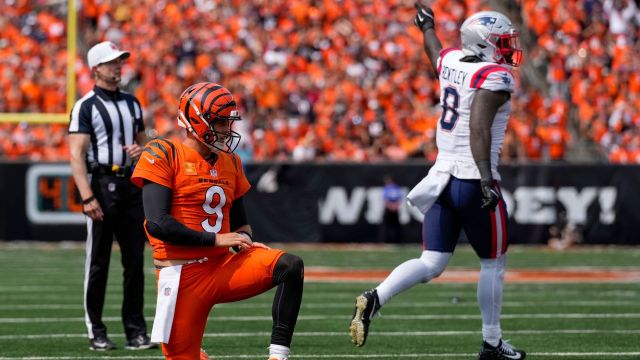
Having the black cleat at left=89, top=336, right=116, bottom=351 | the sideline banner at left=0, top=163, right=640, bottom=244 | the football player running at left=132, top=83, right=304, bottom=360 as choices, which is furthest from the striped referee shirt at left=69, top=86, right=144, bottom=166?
the sideline banner at left=0, top=163, right=640, bottom=244

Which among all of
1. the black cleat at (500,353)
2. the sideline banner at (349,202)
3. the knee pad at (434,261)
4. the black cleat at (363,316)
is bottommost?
the sideline banner at (349,202)

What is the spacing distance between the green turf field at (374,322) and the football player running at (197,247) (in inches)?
71.0

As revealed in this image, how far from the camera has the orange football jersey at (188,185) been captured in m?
5.30

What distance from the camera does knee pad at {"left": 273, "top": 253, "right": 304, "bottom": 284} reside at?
5328 millimetres

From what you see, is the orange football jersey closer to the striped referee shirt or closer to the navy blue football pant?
the navy blue football pant

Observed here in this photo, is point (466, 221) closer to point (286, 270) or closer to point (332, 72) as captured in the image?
point (286, 270)

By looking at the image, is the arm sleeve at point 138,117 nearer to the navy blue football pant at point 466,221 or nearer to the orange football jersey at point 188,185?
the navy blue football pant at point 466,221

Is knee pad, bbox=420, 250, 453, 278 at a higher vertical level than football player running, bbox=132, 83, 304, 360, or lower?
lower

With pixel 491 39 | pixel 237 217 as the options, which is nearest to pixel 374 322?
pixel 491 39

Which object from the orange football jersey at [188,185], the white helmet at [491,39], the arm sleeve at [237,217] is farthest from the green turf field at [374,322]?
the orange football jersey at [188,185]

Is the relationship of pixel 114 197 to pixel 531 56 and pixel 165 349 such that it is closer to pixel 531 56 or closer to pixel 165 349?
pixel 165 349

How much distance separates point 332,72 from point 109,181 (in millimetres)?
13639

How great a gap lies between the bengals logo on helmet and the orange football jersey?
0.10 m

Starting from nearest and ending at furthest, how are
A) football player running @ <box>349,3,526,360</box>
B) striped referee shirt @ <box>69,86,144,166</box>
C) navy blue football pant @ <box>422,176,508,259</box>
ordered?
football player running @ <box>349,3,526,360</box>
navy blue football pant @ <box>422,176,508,259</box>
striped referee shirt @ <box>69,86,144,166</box>
